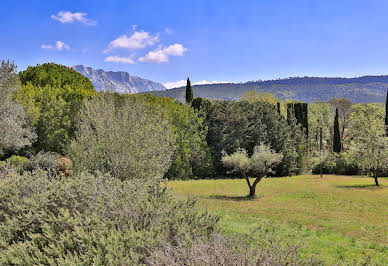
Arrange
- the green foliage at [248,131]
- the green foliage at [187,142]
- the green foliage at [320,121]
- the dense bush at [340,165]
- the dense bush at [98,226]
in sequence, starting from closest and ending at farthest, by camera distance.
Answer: the dense bush at [98,226]
the green foliage at [187,142]
the green foliage at [248,131]
the dense bush at [340,165]
the green foliage at [320,121]

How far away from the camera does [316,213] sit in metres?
16.4

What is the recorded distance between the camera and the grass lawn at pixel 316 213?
8.89m

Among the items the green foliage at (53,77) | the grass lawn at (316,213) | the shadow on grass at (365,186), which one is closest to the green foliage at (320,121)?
the shadow on grass at (365,186)

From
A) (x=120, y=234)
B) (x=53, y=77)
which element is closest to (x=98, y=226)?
(x=120, y=234)

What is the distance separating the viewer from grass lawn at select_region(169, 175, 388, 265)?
8887mm

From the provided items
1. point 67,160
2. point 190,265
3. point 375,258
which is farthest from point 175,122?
point 190,265

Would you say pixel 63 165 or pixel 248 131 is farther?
pixel 248 131

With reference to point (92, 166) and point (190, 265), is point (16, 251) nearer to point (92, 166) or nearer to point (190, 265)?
point (190, 265)

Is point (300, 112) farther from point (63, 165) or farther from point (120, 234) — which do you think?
point (120, 234)

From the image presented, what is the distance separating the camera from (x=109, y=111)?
14.9 m

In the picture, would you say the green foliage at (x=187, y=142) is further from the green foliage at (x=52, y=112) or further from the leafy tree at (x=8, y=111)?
the leafy tree at (x=8, y=111)

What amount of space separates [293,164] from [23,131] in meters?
29.6

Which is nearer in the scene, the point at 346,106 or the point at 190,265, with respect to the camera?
the point at 190,265

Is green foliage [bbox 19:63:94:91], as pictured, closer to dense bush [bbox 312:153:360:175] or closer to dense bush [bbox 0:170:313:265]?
dense bush [bbox 312:153:360:175]
